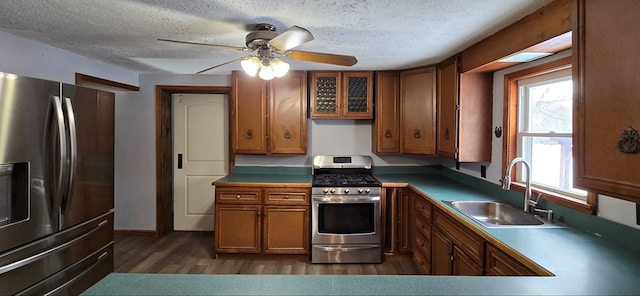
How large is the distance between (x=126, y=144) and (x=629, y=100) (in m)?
4.39

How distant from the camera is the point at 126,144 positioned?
3.71 metres

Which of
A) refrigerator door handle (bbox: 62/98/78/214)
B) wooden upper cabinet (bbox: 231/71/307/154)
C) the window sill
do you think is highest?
wooden upper cabinet (bbox: 231/71/307/154)

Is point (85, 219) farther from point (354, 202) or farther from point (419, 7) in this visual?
point (419, 7)

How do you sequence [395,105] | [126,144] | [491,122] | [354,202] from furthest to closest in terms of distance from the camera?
1. [126,144]
2. [395,105]
3. [354,202]
4. [491,122]

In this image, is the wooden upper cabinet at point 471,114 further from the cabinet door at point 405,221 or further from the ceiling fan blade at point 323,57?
the ceiling fan blade at point 323,57

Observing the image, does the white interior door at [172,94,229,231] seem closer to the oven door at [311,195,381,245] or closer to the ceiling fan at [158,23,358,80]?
the oven door at [311,195,381,245]

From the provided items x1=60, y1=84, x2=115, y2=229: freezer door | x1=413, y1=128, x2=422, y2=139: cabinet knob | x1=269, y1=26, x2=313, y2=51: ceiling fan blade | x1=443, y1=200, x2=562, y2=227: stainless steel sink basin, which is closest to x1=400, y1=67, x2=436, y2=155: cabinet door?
x1=413, y1=128, x2=422, y2=139: cabinet knob

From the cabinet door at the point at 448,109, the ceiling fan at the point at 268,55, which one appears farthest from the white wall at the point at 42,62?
the cabinet door at the point at 448,109

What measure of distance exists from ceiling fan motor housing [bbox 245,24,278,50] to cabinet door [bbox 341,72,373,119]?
61.0 inches

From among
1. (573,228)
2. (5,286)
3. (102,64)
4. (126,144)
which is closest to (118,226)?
(126,144)

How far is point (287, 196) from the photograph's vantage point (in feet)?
10.0

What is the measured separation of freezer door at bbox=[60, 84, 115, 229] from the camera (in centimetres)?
184

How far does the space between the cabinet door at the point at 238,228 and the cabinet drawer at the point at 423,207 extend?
1.57 metres

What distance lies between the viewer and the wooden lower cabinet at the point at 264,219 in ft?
10.0
